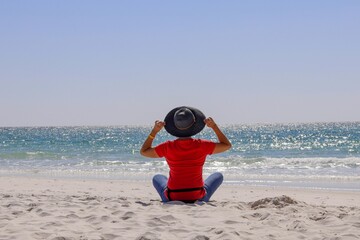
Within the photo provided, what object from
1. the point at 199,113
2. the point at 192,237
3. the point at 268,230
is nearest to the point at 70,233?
the point at 192,237

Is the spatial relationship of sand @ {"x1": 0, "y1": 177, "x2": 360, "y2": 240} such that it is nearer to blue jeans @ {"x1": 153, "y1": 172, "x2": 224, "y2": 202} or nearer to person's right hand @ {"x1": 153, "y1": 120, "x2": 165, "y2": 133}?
blue jeans @ {"x1": 153, "y1": 172, "x2": 224, "y2": 202}

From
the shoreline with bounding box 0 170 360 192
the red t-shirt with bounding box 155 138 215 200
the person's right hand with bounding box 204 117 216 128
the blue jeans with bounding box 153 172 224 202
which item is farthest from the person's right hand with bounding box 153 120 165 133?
the shoreline with bounding box 0 170 360 192

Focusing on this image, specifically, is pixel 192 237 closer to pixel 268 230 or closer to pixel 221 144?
pixel 268 230

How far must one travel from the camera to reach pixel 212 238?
14.7 ft

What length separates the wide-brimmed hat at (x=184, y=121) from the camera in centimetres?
604

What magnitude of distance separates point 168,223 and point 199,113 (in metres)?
1.54

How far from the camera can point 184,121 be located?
6.04 meters

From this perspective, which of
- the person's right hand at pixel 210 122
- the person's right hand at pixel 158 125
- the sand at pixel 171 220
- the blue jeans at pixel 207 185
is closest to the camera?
the sand at pixel 171 220

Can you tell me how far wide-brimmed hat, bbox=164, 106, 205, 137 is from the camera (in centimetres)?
604

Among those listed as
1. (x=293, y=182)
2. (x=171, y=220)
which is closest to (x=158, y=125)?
(x=171, y=220)

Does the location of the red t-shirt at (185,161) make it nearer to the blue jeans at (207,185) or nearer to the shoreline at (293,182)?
the blue jeans at (207,185)

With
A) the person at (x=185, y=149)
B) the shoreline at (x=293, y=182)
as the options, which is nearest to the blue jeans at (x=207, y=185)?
the person at (x=185, y=149)

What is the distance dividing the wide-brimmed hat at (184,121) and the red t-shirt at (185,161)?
0.10 meters

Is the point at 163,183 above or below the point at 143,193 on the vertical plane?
above
